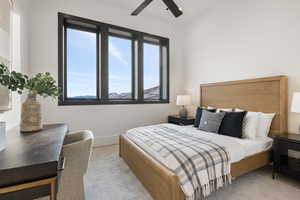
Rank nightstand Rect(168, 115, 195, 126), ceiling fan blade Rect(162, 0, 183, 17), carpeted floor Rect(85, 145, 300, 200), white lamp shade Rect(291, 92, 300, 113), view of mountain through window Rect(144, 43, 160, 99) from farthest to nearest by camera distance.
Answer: view of mountain through window Rect(144, 43, 160, 99) → nightstand Rect(168, 115, 195, 126) → ceiling fan blade Rect(162, 0, 183, 17) → white lamp shade Rect(291, 92, 300, 113) → carpeted floor Rect(85, 145, 300, 200)

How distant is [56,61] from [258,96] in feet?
13.2

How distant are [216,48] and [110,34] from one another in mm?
2635

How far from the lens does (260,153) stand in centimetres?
215

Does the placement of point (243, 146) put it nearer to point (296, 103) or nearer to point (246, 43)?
point (296, 103)

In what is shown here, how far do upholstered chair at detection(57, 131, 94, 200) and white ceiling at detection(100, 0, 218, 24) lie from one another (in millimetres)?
3362

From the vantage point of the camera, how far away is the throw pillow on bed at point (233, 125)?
2.36 metres

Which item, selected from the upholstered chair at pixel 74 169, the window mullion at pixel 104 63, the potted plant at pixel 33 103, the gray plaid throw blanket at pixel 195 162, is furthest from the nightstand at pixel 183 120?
the potted plant at pixel 33 103

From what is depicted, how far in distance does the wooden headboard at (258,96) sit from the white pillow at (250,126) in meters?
0.33

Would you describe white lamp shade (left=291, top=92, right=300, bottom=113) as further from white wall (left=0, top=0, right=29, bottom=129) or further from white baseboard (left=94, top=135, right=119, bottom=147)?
white wall (left=0, top=0, right=29, bottom=129)

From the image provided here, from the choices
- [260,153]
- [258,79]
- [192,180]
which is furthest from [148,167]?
[258,79]

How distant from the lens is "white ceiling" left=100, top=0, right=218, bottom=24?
340 centimetres

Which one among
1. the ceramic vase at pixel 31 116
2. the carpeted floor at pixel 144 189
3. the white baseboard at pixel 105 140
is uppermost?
the ceramic vase at pixel 31 116

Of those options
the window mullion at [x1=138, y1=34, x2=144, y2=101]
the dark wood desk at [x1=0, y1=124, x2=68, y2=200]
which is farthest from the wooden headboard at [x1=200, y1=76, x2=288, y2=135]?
the dark wood desk at [x1=0, y1=124, x2=68, y2=200]

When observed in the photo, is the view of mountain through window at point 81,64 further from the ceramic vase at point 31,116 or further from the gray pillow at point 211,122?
the gray pillow at point 211,122
